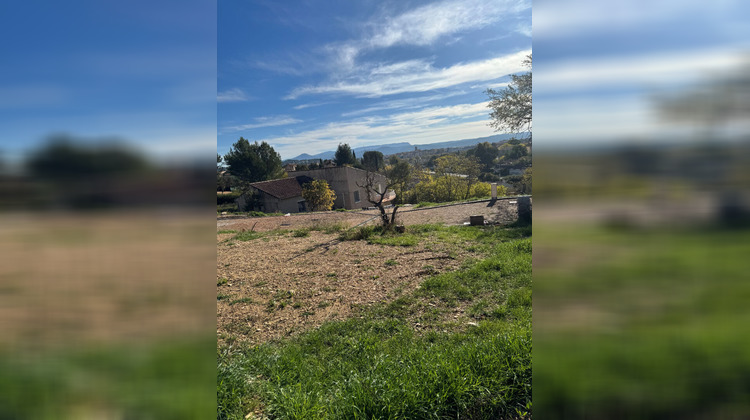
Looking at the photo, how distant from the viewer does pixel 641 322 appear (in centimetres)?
119

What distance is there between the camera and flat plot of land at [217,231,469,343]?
495 cm

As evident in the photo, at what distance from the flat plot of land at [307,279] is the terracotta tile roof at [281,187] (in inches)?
839

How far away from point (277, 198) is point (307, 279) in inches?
1009

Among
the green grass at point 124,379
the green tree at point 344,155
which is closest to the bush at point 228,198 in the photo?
the green tree at point 344,155

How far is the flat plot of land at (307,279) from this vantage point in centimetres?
495

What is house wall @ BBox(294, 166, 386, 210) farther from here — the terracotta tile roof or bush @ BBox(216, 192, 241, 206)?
bush @ BBox(216, 192, 241, 206)

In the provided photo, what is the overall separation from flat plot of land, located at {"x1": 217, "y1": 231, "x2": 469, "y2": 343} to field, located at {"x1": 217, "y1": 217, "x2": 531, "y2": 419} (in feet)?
0.10

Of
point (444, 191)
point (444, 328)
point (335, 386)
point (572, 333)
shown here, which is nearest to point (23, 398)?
point (335, 386)

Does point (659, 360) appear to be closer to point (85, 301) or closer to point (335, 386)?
point (335, 386)

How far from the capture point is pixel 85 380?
1.36 m

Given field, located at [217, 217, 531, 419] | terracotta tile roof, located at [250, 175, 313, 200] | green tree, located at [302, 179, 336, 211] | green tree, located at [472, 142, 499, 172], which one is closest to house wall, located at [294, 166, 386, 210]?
terracotta tile roof, located at [250, 175, 313, 200]

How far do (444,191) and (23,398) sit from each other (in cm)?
2847

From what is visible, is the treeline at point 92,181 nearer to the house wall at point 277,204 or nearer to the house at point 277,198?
the house at point 277,198

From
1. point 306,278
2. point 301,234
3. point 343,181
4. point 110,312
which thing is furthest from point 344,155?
point 110,312
